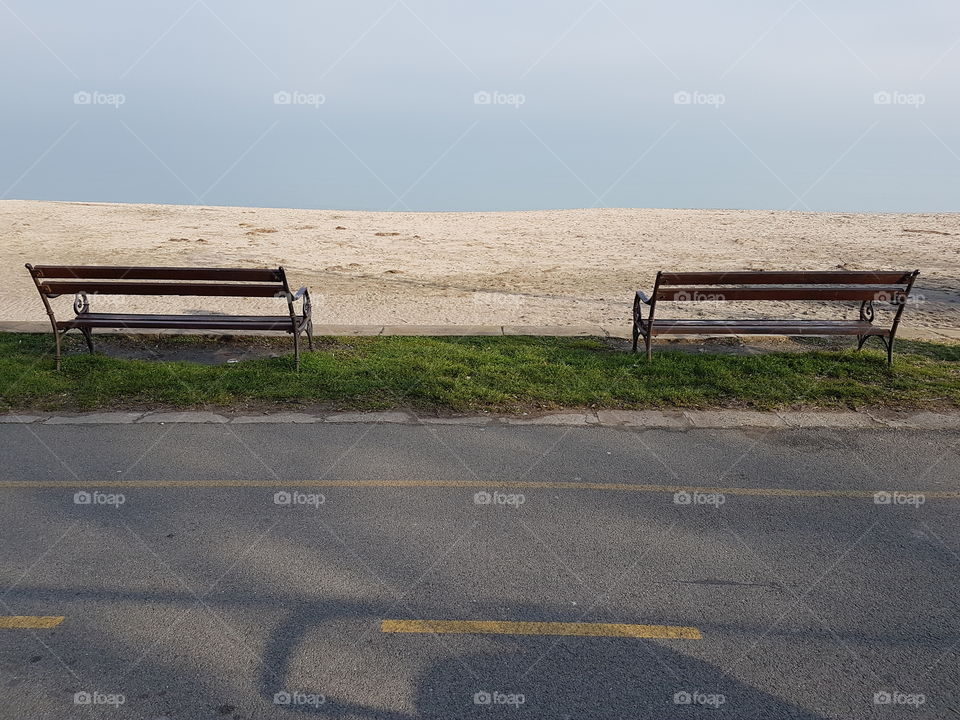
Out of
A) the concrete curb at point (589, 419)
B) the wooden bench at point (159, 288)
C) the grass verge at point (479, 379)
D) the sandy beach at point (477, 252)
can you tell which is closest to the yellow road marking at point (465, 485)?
the concrete curb at point (589, 419)

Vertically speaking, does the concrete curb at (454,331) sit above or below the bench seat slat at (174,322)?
below

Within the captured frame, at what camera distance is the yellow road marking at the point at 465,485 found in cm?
513

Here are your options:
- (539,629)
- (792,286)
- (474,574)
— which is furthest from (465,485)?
(792,286)

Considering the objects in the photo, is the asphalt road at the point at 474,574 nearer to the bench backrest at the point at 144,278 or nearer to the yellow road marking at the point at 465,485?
the yellow road marking at the point at 465,485

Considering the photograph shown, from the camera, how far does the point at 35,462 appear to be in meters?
5.50

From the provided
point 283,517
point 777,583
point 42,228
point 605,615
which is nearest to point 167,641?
point 283,517

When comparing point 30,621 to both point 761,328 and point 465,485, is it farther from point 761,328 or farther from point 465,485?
point 761,328

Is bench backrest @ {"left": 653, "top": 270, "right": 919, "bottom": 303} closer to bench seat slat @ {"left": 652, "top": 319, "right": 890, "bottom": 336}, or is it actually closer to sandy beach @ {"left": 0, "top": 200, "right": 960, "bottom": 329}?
bench seat slat @ {"left": 652, "top": 319, "right": 890, "bottom": 336}

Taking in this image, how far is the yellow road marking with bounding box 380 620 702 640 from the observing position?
3619mm

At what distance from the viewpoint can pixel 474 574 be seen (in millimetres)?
4098

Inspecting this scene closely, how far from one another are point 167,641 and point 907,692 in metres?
3.36

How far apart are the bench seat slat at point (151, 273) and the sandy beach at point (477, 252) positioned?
106 inches

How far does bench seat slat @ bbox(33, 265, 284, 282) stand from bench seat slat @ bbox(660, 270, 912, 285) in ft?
13.5

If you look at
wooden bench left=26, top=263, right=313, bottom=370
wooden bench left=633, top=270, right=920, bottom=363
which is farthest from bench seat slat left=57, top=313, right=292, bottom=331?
wooden bench left=633, top=270, right=920, bottom=363
